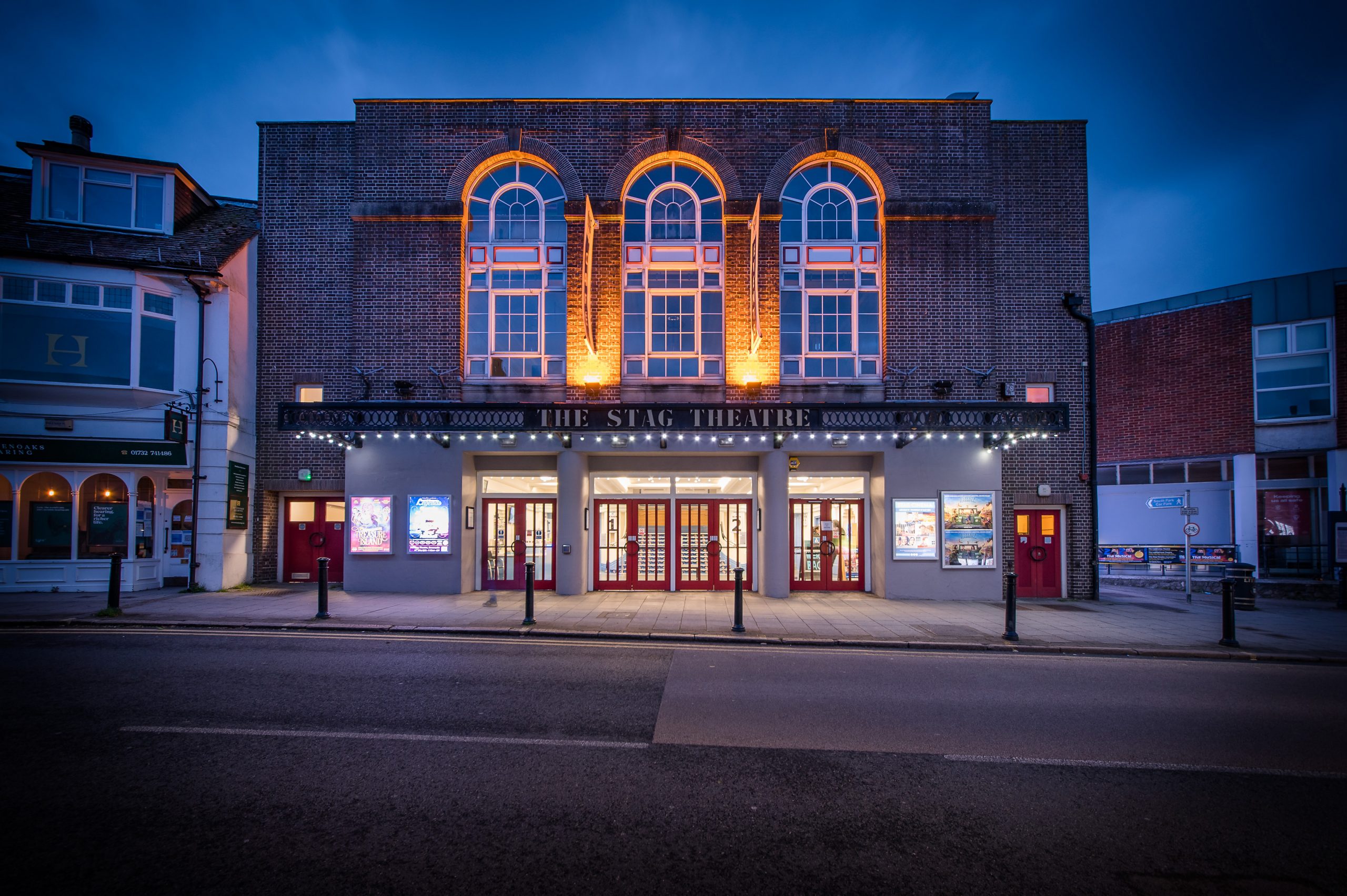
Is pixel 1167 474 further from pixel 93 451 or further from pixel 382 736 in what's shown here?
pixel 93 451

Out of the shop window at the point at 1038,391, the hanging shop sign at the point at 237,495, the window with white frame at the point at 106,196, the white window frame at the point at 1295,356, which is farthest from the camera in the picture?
the white window frame at the point at 1295,356

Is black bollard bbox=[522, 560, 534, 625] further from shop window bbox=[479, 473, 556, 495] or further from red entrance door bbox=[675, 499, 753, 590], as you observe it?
red entrance door bbox=[675, 499, 753, 590]

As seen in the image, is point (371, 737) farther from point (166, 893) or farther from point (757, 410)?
point (757, 410)

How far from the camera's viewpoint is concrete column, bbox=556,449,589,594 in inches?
546

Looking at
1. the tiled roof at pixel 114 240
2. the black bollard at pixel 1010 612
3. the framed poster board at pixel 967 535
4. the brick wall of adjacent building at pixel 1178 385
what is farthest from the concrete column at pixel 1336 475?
the tiled roof at pixel 114 240

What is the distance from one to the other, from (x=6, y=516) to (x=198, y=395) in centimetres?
477

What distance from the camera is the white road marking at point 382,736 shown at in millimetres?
5094

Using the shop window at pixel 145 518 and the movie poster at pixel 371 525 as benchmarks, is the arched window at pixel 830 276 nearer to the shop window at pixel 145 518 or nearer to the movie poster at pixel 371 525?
the movie poster at pixel 371 525

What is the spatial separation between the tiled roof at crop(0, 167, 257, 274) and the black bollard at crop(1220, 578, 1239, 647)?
70.5 ft

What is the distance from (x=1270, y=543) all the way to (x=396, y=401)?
25412 mm

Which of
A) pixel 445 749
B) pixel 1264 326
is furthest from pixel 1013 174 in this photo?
pixel 445 749

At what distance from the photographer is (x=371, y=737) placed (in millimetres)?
5203

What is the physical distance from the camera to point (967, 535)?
547 inches

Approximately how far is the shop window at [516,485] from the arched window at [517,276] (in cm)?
251
